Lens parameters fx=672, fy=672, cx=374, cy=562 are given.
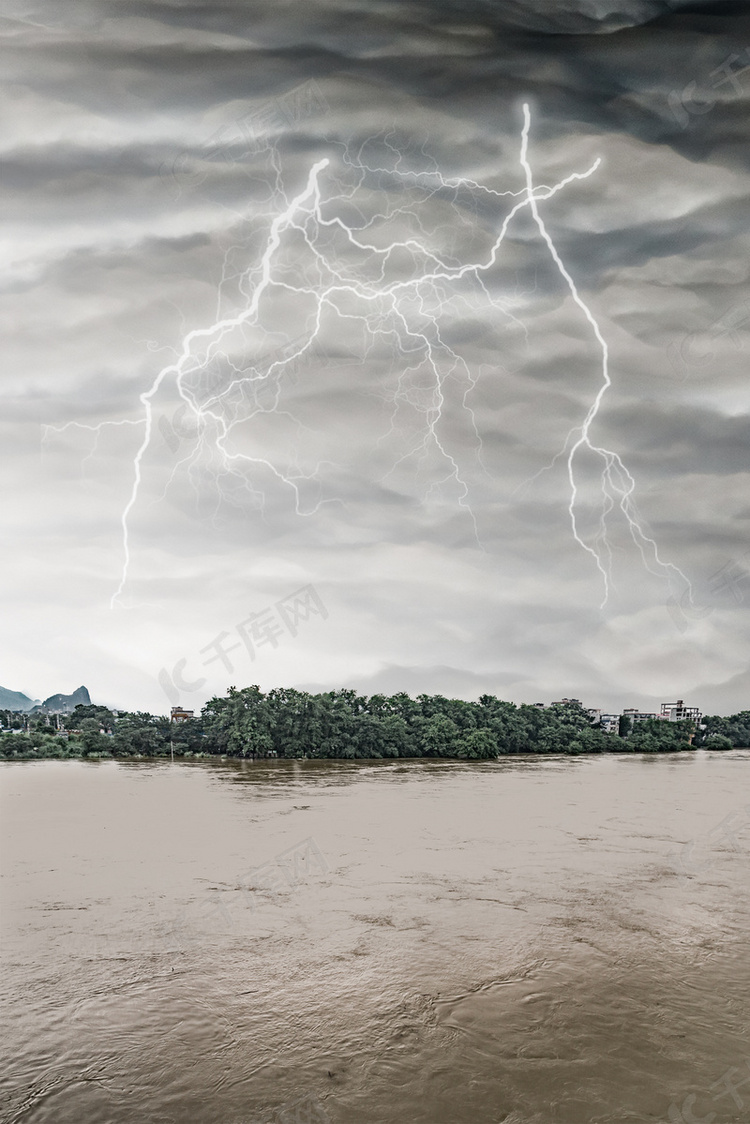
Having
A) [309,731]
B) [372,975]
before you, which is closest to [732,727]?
[309,731]

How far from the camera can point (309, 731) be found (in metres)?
37.6

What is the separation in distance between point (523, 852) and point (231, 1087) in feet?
31.4

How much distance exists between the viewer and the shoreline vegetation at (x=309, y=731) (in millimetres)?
37094

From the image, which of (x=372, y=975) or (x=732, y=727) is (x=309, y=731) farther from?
(x=732, y=727)

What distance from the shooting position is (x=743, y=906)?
9.54 metres

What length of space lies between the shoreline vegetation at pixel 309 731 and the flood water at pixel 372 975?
22027mm

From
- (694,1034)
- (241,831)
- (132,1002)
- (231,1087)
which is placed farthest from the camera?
(241,831)

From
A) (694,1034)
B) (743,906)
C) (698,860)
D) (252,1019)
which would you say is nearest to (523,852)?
(698,860)

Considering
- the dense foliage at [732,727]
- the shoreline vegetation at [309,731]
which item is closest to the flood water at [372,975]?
the shoreline vegetation at [309,731]

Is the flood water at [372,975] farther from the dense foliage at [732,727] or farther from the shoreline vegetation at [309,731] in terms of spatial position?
the dense foliage at [732,727]

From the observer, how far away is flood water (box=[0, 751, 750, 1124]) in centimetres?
475

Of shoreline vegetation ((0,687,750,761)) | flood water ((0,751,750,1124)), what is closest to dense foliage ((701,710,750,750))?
shoreline vegetation ((0,687,750,761))

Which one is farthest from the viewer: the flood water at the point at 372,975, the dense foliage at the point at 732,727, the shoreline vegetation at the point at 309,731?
the dense foliage at the point at 732,727

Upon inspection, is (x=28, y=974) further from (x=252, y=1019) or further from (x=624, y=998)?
(x=624, y=998)
